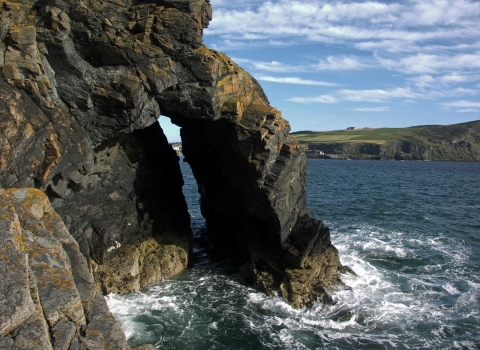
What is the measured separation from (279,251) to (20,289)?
17.8 meters

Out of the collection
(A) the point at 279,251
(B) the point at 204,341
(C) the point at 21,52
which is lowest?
(B) the point at 204,341

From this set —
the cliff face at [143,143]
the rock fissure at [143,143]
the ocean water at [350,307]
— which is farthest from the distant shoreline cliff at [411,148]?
the rock fissure at [143,143]

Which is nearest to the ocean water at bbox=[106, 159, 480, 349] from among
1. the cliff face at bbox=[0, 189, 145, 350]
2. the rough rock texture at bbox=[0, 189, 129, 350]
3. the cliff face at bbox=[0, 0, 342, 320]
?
the cliff face at bbox=[0, 0, 342, 320]

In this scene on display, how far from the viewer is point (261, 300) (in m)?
21.1

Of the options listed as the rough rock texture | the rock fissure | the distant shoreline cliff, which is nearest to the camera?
the rough rock texture

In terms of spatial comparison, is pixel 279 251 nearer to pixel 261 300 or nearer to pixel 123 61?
pixel 261 300

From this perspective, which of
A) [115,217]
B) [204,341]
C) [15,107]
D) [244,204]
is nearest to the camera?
[15,107]

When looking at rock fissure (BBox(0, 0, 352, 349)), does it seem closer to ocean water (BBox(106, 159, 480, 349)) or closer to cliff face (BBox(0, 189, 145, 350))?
ocean water (BBox(106, 159, 480, 349))

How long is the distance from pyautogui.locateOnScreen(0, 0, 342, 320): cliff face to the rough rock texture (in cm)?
604

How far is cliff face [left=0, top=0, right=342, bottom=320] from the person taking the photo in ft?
52.5

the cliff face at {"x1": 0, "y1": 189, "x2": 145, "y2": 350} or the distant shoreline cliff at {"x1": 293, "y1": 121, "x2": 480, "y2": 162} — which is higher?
the distant shoreline cliff at {"x1": 293, "y1": 121, "x2": 480, "y2": 162}

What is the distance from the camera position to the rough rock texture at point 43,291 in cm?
669

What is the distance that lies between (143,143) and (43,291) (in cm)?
1757

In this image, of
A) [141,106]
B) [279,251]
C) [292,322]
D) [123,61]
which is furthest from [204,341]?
[123,61]
